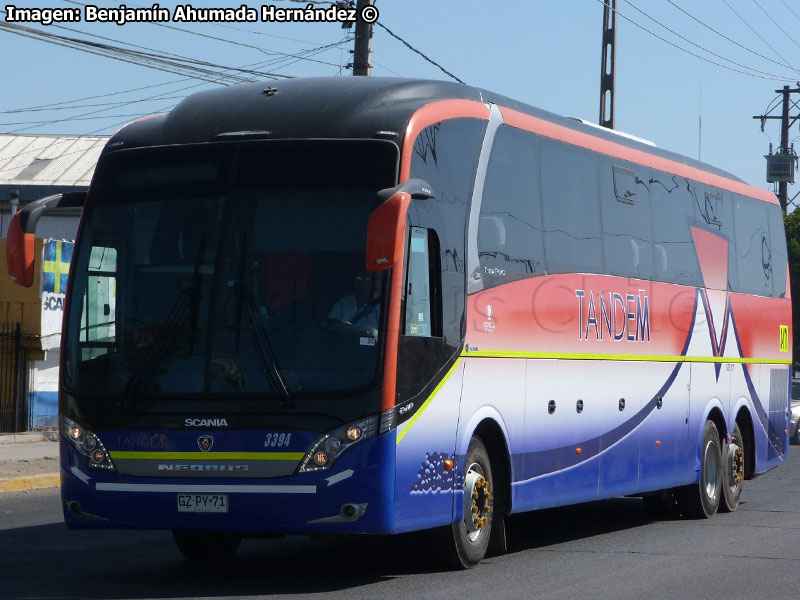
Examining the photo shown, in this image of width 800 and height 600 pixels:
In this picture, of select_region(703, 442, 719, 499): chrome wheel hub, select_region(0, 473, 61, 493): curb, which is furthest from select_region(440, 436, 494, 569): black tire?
select_region(0, 473, 61, 493): curb

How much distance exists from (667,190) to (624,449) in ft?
10.2

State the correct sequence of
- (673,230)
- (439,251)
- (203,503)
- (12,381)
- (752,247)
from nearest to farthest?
(203,503), (439,251), (673,230), (752,247), (12,381)

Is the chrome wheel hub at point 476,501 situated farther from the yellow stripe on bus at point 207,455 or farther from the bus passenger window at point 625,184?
the bus passenger window at point 625,184

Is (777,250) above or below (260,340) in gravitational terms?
above

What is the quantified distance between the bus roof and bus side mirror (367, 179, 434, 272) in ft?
3.63

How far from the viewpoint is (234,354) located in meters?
9.09

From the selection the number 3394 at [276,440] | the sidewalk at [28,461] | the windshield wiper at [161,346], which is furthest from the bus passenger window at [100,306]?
the sidewalk at [28,461]

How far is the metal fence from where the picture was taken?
1032 inches

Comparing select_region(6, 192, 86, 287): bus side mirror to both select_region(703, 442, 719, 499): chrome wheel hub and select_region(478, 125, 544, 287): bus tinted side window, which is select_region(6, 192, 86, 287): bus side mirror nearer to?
select_region(478, 125, 544, 287): bus tinted side window

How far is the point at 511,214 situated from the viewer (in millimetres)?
11008

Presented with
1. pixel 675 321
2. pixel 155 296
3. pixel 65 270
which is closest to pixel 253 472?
pixel 155 296

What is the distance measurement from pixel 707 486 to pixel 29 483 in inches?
339

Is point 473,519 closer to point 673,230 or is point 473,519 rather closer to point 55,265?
point 673,230

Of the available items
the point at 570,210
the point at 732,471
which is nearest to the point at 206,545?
the point at 570,210
